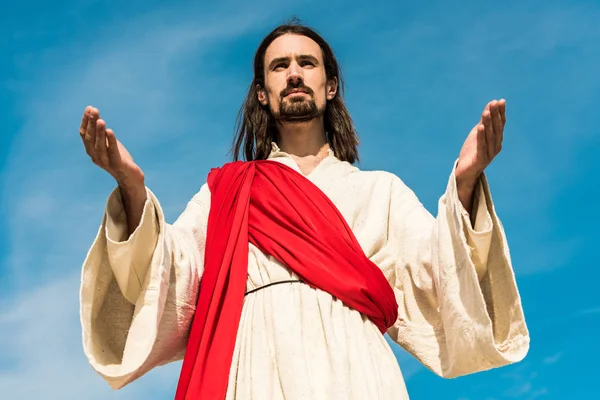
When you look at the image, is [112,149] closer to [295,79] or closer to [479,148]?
[295,79]

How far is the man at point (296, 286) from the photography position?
561 centimetres

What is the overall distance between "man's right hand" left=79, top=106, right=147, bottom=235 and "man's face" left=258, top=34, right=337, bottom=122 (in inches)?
58.2

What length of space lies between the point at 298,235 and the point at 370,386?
1.01m

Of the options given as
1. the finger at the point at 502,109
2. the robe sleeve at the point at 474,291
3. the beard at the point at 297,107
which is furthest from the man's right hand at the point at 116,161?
the finger at the point at 502,109

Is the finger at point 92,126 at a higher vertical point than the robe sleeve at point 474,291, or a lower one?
higher

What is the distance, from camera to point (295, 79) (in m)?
6.95

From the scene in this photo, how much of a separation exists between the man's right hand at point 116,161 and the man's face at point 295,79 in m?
1.48

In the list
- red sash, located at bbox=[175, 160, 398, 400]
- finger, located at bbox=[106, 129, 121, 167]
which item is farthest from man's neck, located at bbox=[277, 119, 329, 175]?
finger, located at bbox=[106, 129, 121, 167]

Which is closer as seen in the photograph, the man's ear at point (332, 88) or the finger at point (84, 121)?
the finger at point (84, 121)

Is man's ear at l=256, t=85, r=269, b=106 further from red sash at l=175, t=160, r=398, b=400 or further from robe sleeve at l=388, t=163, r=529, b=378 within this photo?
robe sleeve at l=388, t=163, r=529, b=378

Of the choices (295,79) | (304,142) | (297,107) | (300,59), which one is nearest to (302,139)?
(304,142)

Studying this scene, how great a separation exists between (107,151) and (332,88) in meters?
2.33

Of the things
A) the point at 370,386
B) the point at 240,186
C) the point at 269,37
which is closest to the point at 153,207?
the point at 240,186

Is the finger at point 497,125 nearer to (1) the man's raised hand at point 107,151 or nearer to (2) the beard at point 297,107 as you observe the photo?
(2) the beard at point 297,107
